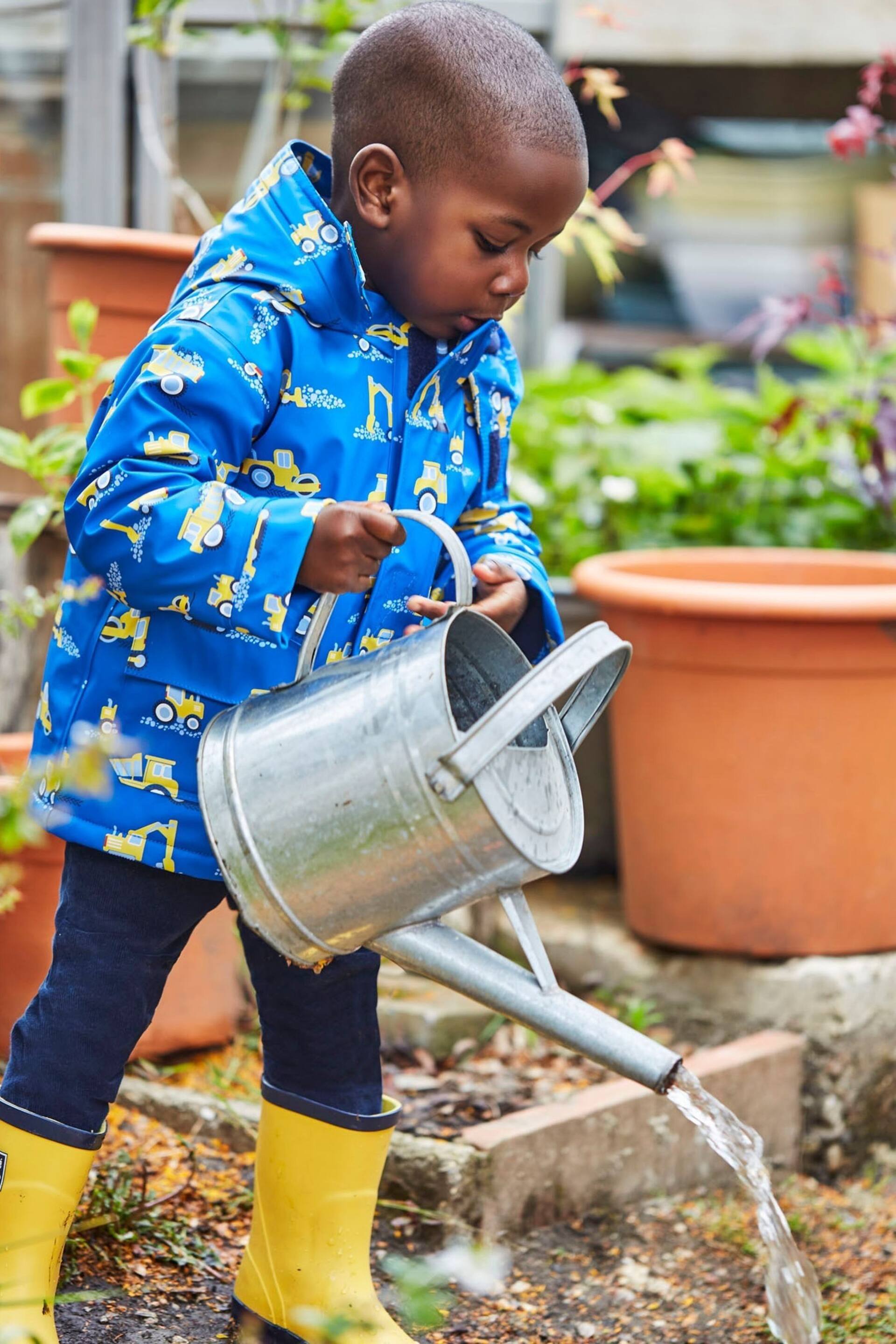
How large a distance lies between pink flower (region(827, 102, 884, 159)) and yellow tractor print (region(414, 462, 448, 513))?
1687mm

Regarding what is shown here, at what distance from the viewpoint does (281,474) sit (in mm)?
Result: 1572

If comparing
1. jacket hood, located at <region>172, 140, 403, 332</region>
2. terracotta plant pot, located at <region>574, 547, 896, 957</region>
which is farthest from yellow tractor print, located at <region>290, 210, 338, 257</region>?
terracotta plant pot, located at <region>574, 547, 896, 957</region>

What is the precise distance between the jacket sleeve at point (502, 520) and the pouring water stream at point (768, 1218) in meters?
0.53

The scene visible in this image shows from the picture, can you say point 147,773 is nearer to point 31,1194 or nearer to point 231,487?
point 231,487

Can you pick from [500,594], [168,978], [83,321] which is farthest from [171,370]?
[168,978]

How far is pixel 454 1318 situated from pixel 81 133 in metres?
3.07

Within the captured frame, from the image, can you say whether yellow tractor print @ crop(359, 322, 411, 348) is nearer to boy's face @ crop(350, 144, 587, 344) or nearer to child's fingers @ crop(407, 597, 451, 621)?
boy's face @ crop(350, 144, 587, 344)

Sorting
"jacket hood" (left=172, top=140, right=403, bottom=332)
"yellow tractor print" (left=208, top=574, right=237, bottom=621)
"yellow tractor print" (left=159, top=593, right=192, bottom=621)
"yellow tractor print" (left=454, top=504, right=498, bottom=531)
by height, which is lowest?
"yellow tractor print" (left=454, top=504, right=498, bottom=531)

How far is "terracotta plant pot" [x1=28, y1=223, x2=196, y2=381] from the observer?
257cm

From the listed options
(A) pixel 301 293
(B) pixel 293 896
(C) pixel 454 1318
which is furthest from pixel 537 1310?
(A) pixel 301 293

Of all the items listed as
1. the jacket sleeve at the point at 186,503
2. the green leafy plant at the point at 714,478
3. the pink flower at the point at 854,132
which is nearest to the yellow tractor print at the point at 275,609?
the jacket sleeve at the point at 186,503

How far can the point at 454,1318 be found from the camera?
1.94 meters

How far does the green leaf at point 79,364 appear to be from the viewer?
2367mm

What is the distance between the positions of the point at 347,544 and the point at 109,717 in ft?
1.08
